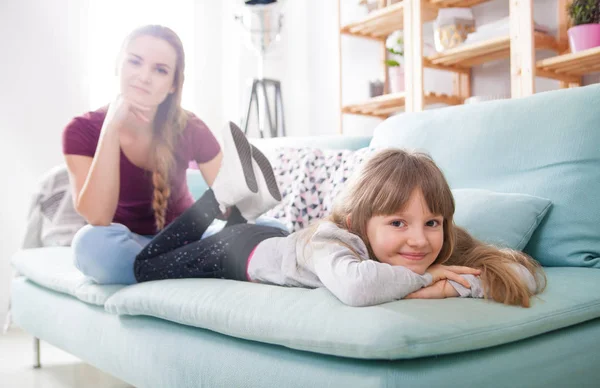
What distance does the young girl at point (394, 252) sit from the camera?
913 millimetres

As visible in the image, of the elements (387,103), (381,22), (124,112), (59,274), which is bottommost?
(59,274)

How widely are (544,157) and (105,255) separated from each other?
1.01m

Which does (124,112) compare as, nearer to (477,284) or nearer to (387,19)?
(477,284)

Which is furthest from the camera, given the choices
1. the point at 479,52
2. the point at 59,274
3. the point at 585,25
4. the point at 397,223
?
the point at 479,52

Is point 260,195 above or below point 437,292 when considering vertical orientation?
above

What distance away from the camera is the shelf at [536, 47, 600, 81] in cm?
209

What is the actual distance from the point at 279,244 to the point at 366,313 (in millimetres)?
419

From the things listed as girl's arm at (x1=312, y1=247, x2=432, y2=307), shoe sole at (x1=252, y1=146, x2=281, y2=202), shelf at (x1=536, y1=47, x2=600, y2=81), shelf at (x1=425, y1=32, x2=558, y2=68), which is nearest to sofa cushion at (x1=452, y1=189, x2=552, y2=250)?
girl's arm at (x1=312, y1=247, x2=432, y2=307)

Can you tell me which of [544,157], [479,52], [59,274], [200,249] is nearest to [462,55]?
[479,52]

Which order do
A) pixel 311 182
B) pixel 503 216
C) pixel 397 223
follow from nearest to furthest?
1. pixel 397 223
2. pixel 503 216
3. pixel 311 182

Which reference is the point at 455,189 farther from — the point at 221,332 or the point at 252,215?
the point at 221,332

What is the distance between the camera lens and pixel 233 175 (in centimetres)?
135

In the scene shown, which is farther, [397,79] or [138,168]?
[397,79]

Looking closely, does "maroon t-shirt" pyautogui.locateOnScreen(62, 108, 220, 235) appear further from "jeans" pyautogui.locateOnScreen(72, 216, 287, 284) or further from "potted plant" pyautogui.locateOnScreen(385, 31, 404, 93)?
"potted plant" pyautogui.locateOnScreen(385, 31, 404, 93)
